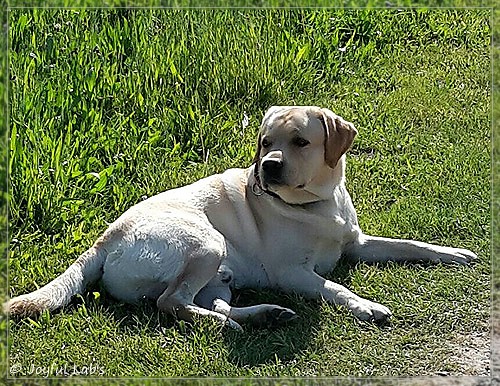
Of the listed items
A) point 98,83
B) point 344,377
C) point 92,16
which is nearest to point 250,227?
point 344,377

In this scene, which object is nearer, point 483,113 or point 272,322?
point 272,322

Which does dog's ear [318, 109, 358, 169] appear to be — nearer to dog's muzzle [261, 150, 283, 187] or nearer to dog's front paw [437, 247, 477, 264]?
dog's muzzle [261, 150, 283, 187]

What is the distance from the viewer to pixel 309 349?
4.07m

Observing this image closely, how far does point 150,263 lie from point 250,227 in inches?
22.5

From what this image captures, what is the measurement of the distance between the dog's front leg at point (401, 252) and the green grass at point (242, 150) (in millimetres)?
73

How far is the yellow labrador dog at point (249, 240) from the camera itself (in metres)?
4.25

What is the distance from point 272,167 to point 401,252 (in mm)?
943

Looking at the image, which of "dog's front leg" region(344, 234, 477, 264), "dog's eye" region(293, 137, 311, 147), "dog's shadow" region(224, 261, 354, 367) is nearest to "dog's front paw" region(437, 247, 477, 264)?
"dog's front leg" region(344, 234, 477, 264)

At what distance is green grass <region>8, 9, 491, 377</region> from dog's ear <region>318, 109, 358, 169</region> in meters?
0.64

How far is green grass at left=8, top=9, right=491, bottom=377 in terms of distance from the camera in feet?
13.5

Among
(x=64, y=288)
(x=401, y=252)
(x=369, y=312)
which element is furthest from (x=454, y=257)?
(x=64, y=288)

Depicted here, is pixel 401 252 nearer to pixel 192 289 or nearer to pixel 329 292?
pixel 329 292

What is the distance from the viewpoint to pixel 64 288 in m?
4.30

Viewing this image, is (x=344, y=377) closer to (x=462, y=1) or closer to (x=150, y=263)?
(x=150, y=263)
